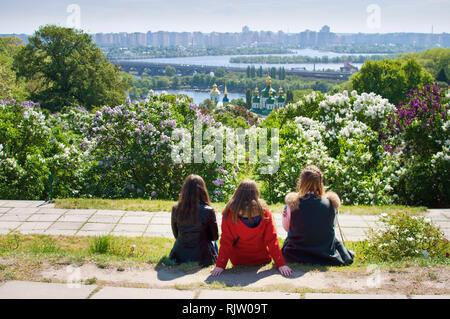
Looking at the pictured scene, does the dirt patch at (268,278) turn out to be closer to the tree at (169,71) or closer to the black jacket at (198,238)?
the black jacket at (198,238)

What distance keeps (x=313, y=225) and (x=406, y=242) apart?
1.48 metres

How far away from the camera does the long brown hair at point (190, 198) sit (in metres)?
4.62

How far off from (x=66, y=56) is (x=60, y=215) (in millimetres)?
25719

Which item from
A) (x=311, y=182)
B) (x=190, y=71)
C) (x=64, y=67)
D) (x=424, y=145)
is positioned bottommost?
(x=424, y=145)

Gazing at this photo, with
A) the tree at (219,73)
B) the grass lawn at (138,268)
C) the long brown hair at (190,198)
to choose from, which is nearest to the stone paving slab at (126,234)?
the grass lawn at (138,268)

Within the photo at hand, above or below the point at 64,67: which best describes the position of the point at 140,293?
below

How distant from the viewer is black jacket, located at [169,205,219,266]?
475cm

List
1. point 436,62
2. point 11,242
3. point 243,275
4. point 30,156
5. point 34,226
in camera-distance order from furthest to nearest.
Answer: point 436,62, point 30,156, point 34,226, point 11,242, point 243,275

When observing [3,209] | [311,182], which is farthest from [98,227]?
[311,182]

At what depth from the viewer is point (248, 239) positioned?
4.71 m

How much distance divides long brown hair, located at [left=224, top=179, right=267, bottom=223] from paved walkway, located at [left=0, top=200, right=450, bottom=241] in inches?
94.0

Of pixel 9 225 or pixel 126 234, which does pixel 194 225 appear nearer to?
pixel 126 234

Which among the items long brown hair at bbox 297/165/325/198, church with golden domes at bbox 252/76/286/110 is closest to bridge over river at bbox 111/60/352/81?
church with golden domes at bbox 252/76/286/110

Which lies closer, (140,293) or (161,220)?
(140,293)
